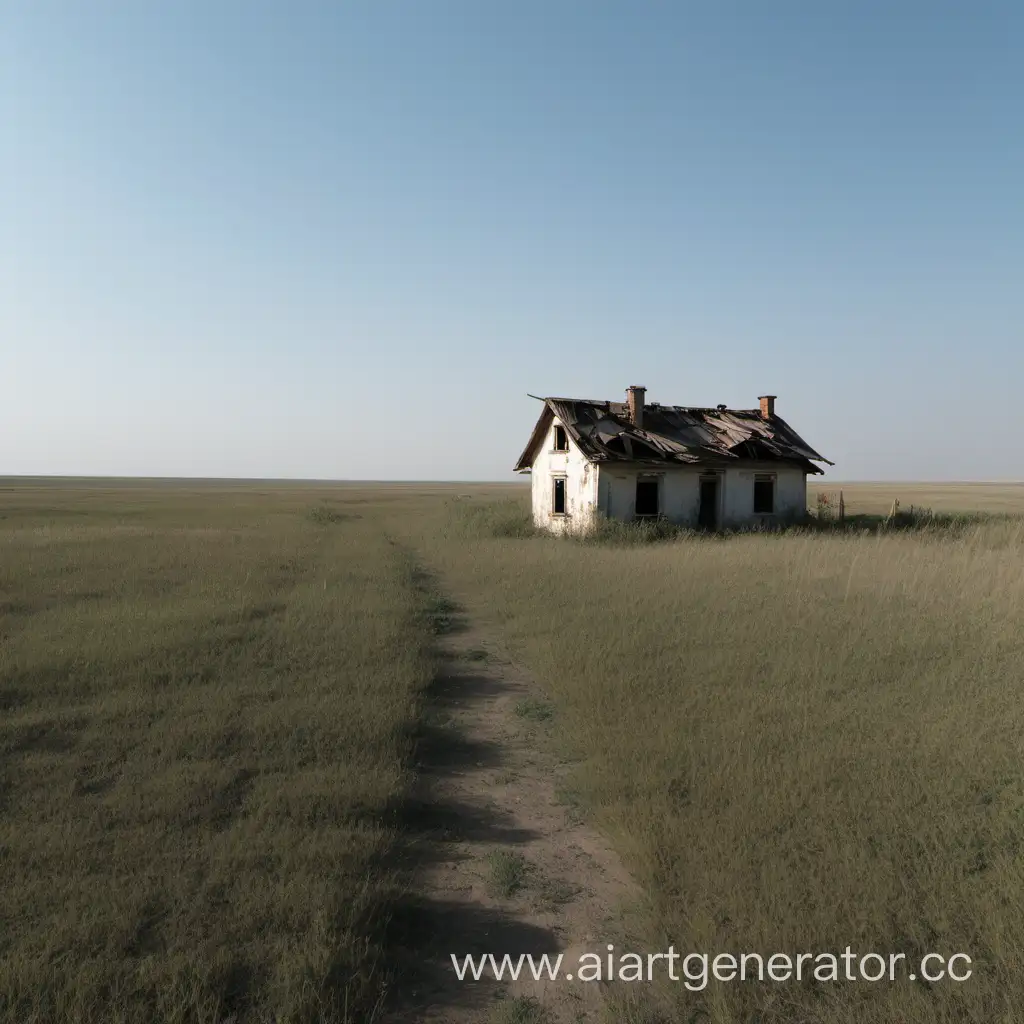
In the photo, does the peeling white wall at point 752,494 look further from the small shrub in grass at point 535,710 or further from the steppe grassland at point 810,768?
the small shrub in grass at point 535,710

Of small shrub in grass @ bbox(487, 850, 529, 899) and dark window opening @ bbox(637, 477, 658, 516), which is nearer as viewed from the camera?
small shrub in grass @ bbox(487, 850, 529, 899)

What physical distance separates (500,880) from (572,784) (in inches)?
53.5

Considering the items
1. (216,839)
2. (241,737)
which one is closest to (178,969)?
(216,839)

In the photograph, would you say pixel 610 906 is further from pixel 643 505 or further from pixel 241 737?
pixel 643 505

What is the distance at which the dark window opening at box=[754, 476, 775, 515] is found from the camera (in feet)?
82.7

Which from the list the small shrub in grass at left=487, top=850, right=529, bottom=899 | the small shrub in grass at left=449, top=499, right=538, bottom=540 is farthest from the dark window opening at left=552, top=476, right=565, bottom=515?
the small shrub in grass at left=487, top=850, right=529, bottom=899

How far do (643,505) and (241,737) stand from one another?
63.2ft

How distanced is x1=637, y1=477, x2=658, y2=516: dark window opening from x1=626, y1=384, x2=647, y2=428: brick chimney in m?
2.52

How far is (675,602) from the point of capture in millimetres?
11109

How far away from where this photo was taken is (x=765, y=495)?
25.4 m

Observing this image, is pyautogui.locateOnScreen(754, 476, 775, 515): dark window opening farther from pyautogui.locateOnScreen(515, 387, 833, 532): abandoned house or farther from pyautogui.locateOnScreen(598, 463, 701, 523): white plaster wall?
pyautogui.locateOnScreen(598, 463, 701, 523): white plaster wall

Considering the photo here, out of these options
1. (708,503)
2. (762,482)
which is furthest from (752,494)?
(708,503)

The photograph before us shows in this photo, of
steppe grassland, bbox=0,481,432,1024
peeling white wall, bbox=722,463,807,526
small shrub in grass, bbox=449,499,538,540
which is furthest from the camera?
small shrub in grass, bbox=449,499,538,540

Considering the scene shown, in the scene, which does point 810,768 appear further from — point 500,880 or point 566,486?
point 566,486
